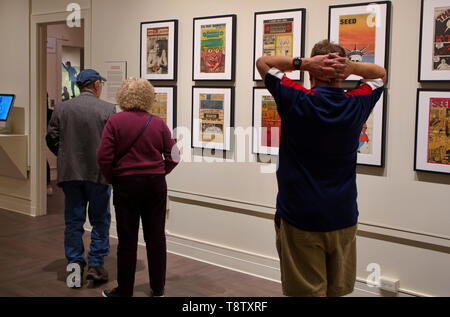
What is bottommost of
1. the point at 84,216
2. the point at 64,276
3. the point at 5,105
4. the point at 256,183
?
the point at 64,276

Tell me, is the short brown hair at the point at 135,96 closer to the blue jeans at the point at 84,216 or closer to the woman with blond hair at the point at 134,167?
the woman with blond hair at the point at 134,167

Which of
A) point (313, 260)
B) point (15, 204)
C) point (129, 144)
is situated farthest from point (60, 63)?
point (313, 260)

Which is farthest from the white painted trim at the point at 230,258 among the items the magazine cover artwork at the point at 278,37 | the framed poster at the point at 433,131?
the magazine cover artwork at the point at 278,37

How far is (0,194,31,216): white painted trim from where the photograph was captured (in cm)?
614

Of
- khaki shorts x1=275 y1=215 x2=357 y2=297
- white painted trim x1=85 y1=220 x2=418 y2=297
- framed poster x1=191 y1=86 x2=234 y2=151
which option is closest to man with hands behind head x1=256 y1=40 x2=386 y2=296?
khaki shorts x1=275 y1=215 x2=357 y2=297

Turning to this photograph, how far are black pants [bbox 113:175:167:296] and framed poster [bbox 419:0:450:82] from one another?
1.74 metres

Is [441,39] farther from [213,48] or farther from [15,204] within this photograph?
[15,204]

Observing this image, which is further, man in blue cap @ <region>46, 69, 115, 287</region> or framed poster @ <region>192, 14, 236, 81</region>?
framed poster @ <region>192, 14, 236, 81</region>

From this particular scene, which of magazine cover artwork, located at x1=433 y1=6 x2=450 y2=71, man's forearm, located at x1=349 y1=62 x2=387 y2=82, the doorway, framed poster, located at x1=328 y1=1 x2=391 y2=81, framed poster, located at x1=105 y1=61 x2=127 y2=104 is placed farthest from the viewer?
the doorway

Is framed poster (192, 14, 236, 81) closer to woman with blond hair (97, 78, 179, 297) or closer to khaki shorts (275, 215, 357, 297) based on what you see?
woman with blond hair (97, 78, 179, 297)

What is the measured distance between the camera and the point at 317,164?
2045 millimetres

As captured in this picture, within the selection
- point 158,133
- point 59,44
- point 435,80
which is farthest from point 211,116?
point 59,44

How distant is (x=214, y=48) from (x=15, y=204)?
134 inches

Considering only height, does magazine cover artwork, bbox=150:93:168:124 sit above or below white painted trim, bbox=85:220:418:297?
above
